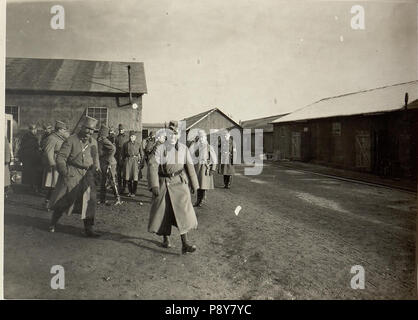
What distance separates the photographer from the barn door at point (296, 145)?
2066cm

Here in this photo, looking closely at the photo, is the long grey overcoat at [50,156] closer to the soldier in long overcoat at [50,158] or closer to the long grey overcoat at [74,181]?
the soldier in long overcoat at [50,158]

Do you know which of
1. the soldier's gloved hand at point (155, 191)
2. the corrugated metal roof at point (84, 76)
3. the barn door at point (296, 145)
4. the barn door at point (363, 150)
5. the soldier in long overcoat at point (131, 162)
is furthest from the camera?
the barn door at point (296, 145)

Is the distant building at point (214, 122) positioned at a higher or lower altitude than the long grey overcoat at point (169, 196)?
higher

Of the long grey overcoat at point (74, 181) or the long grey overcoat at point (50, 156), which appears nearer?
the long grey overcoat at point (74, 181)

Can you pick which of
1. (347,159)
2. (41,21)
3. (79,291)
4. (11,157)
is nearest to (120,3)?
(41,21)

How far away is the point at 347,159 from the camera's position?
14.8 m

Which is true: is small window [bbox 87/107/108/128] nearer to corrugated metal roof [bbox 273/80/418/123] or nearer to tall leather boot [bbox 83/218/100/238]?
tall leather boot [bbox 83/218/100/238]

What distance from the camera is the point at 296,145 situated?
68.9ft

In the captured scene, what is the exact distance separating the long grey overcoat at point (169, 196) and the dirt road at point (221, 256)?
0.47 meters

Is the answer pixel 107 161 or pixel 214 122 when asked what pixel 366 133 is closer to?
pixel 107 161

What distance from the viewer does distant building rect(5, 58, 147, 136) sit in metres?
10.2

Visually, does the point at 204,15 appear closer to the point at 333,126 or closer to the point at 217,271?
the point at 217,271

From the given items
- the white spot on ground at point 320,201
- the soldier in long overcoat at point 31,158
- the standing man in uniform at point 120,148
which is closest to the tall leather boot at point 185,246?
the white spot on ground at point 320,201

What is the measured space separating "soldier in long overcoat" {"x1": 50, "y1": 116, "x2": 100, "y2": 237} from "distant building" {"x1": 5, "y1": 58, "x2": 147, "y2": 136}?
5803 mm
